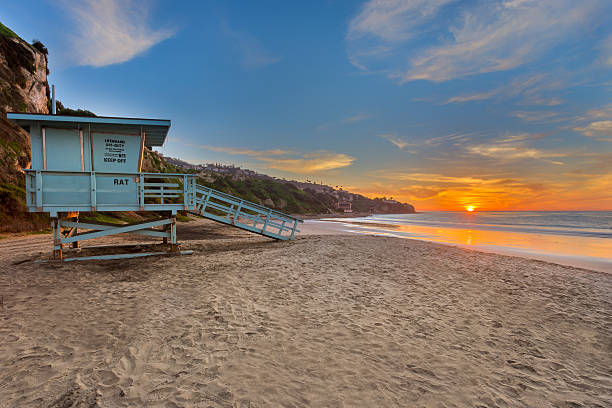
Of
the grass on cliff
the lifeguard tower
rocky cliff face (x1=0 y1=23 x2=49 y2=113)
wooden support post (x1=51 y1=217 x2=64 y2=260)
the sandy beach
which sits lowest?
the sandy beach

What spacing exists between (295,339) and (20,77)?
3906 cm

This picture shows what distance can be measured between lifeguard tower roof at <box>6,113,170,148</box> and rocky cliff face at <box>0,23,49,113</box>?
2147 cm

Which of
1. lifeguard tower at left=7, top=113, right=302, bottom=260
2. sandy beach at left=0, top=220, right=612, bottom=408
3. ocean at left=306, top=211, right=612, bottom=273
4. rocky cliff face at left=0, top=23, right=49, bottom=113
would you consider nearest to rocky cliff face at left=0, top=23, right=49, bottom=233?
rocky cliff face at left=0, top=23, right=49, bottom=113

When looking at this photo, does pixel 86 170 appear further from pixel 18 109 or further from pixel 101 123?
pixel 18 109

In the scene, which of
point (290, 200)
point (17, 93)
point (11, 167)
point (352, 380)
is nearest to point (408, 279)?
point (352, 380)

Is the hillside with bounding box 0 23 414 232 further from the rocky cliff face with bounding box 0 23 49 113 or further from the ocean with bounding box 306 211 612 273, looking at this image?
the ocean with bounding box 306 211 612 273

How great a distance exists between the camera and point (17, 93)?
82.4 ft

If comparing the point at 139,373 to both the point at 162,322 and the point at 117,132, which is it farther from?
the point at 117,132

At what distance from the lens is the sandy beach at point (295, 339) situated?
3301 millimetres

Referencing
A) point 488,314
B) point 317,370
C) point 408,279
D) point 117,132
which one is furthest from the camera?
point 117,132

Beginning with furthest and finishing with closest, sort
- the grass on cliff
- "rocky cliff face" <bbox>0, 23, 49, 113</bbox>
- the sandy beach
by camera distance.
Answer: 1. the grass on cliff
2. "rocky cliff face" <bbox>0, 23, 49, 113</bbox>
3. the sandy beach

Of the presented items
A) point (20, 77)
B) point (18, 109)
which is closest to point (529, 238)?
point (18, 109)

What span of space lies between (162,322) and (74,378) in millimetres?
1715

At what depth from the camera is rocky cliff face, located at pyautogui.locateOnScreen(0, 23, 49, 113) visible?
2430cm
